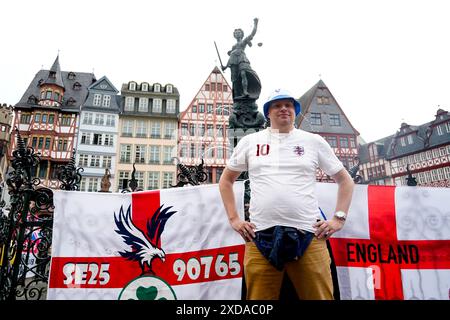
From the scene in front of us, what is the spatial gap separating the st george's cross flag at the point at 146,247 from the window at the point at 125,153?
35451 mm

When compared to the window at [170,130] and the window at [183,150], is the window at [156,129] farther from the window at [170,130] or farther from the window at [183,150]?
the window at [183,150]

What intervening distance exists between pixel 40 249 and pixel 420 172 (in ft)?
152

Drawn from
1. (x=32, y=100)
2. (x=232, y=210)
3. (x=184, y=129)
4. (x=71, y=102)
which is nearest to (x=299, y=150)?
(x=232, y=210)

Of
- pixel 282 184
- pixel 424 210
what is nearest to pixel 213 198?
pixel 282 184

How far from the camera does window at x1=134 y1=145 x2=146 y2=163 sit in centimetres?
3756

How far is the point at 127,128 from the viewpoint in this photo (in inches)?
1516

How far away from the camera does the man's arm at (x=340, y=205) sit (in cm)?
220

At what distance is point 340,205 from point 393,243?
62.2 inches

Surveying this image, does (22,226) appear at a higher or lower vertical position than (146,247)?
higher

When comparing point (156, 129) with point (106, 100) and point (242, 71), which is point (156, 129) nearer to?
point (106, 100)

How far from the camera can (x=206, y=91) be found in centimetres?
3909

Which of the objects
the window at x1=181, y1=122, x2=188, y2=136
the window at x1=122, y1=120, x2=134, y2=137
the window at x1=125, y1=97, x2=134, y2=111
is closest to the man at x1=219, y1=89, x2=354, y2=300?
the window at x1=181, y1=122, x2=188, y2=136

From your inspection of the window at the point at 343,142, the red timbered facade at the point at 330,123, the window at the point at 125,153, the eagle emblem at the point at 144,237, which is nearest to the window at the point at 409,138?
the red timbered facade at the point at 330,123
